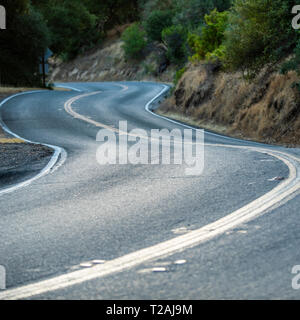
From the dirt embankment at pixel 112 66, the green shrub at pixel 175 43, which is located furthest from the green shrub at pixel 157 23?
the green shrub at pixel 175 43

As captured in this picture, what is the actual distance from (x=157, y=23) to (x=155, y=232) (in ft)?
193

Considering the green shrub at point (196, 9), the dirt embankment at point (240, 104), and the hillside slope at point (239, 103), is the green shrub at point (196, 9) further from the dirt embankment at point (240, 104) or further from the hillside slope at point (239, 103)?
the dirt embankment at point (240, 104)

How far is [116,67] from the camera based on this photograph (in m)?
68.4

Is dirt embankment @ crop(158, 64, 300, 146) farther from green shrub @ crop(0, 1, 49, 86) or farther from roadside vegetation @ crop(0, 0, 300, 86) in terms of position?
green shrub @ crop(0, 1, 49, 86)

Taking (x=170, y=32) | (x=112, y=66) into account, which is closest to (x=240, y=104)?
(x=170, y=32)

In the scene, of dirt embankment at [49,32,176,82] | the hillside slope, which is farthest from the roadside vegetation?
dirt embankment at [49,32,176,82]

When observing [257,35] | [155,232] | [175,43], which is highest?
[175,43]

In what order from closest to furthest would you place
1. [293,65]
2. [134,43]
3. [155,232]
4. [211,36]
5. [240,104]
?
[155,232]
[293,65]
[240,104]
[211,36]
[134,43]

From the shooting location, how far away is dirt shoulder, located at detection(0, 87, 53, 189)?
29.5 feet

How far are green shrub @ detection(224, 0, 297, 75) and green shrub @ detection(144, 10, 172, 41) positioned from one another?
39.8 metres

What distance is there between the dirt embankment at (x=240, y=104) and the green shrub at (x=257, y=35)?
69cm

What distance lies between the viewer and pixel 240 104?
22094 millimetres

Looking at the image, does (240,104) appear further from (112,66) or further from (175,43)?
(112,66)
